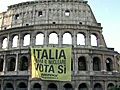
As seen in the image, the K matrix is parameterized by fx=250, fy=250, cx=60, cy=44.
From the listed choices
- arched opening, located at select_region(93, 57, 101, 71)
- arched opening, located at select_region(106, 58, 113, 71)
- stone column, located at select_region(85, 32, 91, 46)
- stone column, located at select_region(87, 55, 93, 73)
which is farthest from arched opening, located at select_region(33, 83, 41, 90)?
arched opening, located at select_region(106, 58, 113, 71)

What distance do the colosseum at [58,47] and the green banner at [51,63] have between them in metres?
0.25

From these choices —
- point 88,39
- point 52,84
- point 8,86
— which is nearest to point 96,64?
point 88,39

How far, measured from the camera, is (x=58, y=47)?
29.4m

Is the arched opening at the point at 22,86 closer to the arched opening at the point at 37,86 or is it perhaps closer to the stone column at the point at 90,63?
the arched opening at the point at 37,86

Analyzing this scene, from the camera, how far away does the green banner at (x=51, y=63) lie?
1106 inches

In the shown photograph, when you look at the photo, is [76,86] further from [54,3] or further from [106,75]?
[54,3]

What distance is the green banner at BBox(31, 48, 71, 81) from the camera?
28.1 meters

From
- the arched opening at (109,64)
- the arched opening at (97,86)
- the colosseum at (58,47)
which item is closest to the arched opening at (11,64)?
the colosseum at (58,47)

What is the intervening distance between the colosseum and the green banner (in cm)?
25

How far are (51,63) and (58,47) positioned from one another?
2.17 meters

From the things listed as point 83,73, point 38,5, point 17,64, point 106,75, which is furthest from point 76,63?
point 38,5

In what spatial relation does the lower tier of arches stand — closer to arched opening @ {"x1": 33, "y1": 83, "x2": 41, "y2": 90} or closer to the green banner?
arched opening @ {"x1": 33, "y1": 83, "x2": 41, "y2": 90}

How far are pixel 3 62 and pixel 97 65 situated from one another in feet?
39.4

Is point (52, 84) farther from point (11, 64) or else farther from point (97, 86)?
point (11, 64)
